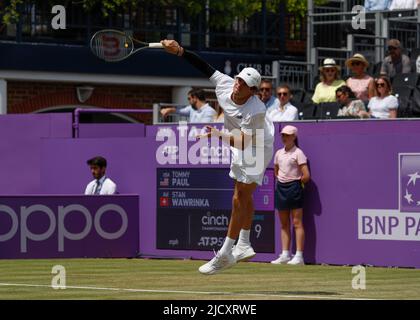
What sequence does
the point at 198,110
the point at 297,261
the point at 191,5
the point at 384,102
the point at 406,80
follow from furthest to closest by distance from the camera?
the point at 191,5 → the point at 406,80 → the point at 198,110 → the point at 384,102 → the point at 297,261

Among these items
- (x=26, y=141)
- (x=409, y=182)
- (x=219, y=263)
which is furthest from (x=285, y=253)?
(x=26, y=141)

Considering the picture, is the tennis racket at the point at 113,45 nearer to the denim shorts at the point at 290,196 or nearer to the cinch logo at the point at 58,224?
the denim shorts at the point at 290,196

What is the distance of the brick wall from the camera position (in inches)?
1034

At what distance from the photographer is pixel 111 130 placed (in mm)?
21906

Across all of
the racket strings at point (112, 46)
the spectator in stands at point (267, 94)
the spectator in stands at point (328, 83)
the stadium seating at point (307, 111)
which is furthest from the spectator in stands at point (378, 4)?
the racket strings at point (112, 46)

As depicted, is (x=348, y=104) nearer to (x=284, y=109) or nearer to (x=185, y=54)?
(x=284, y=109)

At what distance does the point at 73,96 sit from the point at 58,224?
8.76 m

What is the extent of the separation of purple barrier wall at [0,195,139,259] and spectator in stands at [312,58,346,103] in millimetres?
3520

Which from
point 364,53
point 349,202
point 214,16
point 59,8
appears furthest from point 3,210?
point 214,16

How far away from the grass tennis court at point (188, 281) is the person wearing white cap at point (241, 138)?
613 mm

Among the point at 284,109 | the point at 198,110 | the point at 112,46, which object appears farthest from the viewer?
the point at 198,110

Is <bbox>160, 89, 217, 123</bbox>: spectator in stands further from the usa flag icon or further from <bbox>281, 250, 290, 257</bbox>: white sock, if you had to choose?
the usa flag icon

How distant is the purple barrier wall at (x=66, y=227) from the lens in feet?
59.9

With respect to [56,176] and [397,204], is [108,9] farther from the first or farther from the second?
[397,204]
